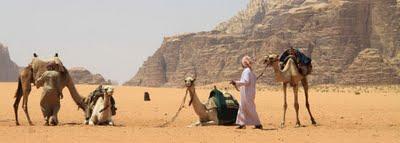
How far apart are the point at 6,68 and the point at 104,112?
142769 mm

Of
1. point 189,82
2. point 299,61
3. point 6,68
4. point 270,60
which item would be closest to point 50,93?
point 189,82

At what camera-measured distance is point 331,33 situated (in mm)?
128625

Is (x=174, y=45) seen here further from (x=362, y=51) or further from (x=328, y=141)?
(x=328, y=141)

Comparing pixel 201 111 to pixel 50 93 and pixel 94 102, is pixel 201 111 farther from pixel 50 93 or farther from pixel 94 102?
pixel 50 93

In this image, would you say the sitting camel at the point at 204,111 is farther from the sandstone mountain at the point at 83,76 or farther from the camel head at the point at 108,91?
the sandstone mountain at the point at 83,76

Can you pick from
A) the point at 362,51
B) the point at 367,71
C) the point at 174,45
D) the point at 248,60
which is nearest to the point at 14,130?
the point at 248,60

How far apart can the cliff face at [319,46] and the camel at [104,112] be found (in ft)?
313

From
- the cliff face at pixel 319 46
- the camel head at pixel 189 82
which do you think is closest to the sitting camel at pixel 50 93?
the camel head at pixel 189 82

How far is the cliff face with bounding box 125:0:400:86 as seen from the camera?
113938mm

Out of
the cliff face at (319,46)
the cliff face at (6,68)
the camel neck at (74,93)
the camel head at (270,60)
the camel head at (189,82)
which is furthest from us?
the cliff face at (6,68)

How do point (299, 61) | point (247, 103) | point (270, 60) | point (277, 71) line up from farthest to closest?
point (299, 61), point (277, 71), point (270, 60), point (247, 103)

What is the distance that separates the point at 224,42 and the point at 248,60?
13863 centimetres

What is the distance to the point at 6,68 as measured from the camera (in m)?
150

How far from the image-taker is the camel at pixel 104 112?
14758 mm
